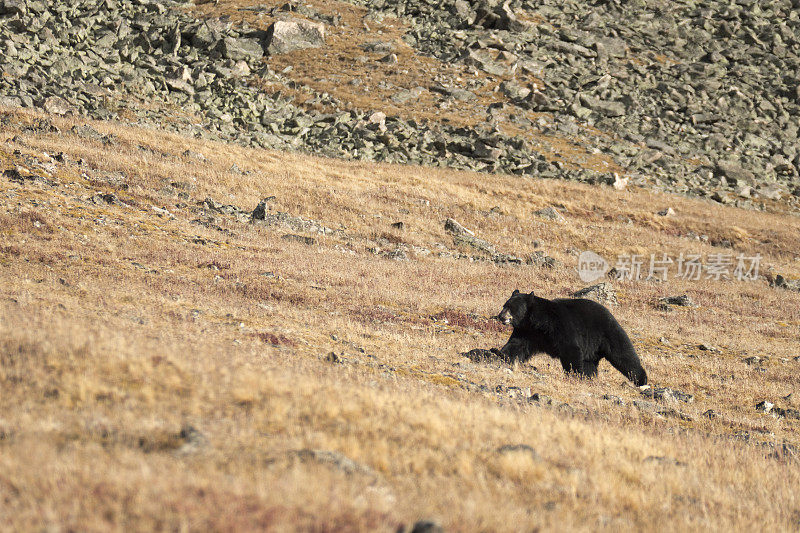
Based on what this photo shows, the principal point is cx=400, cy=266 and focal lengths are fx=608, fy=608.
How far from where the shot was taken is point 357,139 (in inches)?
1973

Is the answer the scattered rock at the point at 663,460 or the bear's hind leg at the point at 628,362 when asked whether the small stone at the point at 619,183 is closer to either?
the bear's hind leg at the point at 628,362

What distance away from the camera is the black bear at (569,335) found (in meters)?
12.3

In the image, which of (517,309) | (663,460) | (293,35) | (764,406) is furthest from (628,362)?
(293,35)

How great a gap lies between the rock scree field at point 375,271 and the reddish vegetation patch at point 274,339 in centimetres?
8

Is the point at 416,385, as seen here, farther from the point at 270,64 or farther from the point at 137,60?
the point at 270,64

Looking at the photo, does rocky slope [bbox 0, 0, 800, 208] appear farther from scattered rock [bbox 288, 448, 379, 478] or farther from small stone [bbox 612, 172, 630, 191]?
scattered rock [bbox 288, 448, 379, 478]

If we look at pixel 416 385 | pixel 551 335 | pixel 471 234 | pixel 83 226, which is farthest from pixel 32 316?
pixel 471 234

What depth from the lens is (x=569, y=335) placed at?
40.2ft

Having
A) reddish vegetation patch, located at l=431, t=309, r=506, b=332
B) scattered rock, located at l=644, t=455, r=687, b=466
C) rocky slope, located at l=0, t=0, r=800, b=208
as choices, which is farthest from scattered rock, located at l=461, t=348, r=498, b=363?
rocky slope, located at l=0, t=0, r=800, b=208

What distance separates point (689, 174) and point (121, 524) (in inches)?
2354

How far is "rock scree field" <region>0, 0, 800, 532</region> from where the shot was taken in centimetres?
503

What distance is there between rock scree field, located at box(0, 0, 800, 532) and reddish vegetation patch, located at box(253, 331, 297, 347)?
0.25ft

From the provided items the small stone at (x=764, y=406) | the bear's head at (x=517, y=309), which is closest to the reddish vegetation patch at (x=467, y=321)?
the bear's head at (x=517, y=309)

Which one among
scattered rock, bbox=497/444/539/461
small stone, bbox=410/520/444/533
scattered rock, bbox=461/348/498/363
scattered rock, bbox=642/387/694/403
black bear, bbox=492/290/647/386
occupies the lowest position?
scattered rock, bbox=461/348/498/363
